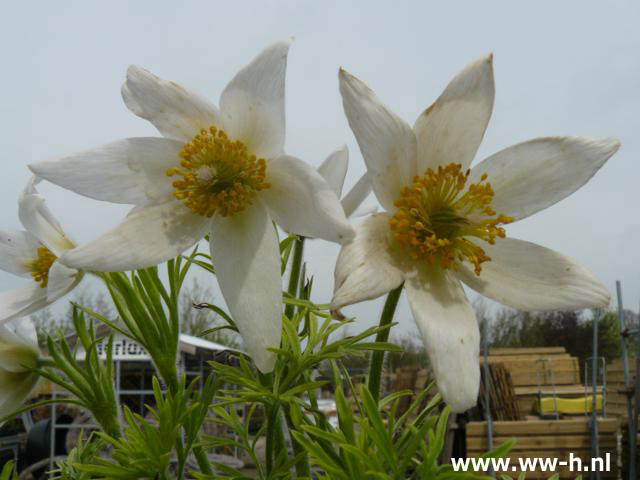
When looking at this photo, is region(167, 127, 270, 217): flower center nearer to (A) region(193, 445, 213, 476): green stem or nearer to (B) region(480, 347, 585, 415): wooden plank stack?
(A) region(193, 445, 213, 476): green stem

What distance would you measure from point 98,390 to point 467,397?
1.40 feet

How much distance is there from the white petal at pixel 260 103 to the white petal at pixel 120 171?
7 centimetres

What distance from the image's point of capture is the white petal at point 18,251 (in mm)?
808

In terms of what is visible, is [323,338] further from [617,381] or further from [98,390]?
[617,381]

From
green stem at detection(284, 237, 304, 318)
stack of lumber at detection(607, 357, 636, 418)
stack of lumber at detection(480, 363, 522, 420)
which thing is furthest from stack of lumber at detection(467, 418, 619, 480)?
green stem at detection(284, 237, 304, 318)

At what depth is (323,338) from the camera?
0.72 m

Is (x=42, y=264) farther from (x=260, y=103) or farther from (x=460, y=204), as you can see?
(x=460, y=204)

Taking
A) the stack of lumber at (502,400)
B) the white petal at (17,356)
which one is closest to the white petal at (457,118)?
the white petal at (17,356)

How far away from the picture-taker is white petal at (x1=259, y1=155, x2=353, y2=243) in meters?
0.53

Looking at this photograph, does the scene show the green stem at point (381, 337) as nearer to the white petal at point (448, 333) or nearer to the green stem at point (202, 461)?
the white petal at point (448, 333)

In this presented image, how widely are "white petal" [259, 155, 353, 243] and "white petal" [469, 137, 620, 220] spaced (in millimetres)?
195

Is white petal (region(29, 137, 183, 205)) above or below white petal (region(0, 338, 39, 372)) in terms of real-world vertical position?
above

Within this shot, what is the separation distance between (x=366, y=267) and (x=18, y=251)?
52 cm

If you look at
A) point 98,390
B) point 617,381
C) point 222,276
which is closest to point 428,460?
point 222,276
